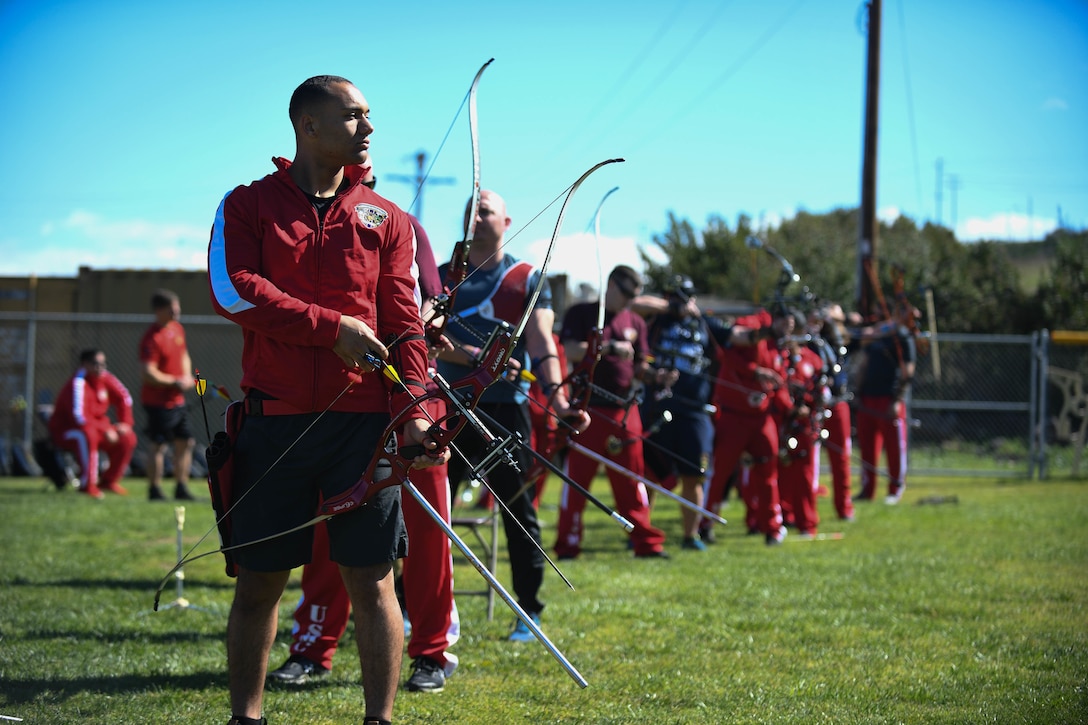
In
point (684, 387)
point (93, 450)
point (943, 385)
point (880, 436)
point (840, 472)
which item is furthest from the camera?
point (943, 385)

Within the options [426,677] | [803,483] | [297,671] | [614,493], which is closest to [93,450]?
[614,493]

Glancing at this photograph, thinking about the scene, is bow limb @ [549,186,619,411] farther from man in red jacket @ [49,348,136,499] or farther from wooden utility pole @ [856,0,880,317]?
wooden utility pole @ [856,0,880,317]

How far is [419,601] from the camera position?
4.57 meters

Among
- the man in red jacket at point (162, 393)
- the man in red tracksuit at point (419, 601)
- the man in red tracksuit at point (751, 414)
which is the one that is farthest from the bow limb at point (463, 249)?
the man in red jacket at point (162, 393)

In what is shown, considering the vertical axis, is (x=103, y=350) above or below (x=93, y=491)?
above

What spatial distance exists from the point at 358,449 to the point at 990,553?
617 cm

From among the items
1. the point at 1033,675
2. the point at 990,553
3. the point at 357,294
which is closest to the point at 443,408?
the point at 357,294

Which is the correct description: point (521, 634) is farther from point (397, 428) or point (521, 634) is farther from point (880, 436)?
point (880, 436)

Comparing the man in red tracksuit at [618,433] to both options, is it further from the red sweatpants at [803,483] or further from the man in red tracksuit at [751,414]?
the red sweatpants at [803,483]

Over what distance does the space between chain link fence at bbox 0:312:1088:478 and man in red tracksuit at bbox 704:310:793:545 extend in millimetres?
6482

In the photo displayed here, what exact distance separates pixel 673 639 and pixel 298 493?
2550 millimetres

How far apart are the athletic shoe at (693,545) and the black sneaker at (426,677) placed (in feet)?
14.7

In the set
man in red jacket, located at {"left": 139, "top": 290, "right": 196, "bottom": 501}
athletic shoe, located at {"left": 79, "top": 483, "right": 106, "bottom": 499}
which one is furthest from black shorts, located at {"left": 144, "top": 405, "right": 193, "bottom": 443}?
athletic shoe, located at {"left": 79, "top": 483, "right": 106, "bottom": 499}

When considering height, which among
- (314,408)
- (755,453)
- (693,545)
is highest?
(314,408)
